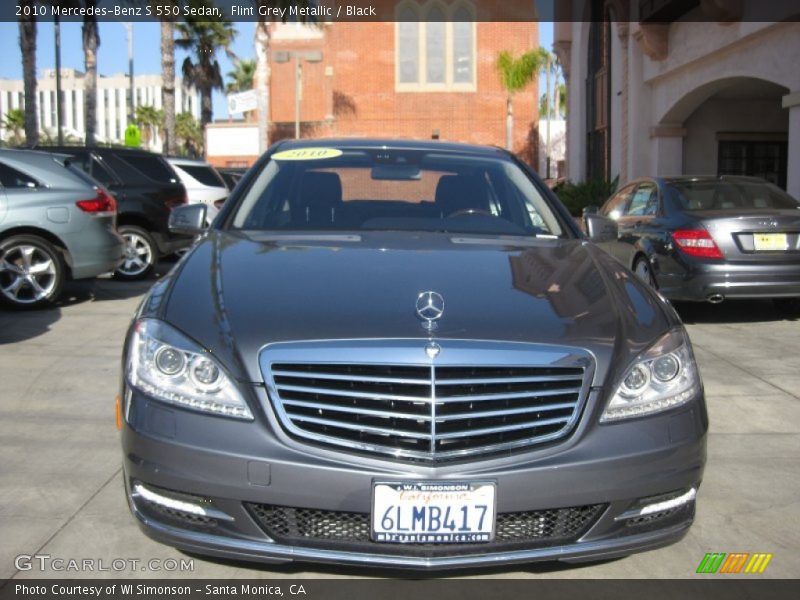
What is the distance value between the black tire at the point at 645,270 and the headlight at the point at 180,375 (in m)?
6.96

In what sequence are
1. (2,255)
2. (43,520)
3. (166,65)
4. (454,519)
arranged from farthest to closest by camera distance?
(166,65), (2,255), (43,520), (454,519)

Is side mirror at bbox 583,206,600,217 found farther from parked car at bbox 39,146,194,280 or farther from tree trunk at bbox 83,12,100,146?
tree trunk at bbox 83,12,100,146

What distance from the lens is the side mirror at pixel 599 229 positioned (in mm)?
A: 4691

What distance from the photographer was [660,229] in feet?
30.0

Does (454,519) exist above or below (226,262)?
below

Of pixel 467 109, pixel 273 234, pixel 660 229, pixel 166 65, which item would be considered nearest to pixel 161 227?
pixel 660 229

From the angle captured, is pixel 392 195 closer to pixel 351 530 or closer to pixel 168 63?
pixel 351 530

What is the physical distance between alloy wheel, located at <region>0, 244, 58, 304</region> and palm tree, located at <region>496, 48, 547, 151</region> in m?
36.8

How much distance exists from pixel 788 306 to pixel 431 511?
7.92 metres

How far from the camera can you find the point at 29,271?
909 cm

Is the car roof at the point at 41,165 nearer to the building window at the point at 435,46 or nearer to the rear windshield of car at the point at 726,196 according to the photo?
the rear windshield of car at the point at 726,196

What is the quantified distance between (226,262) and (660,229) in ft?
21.3
